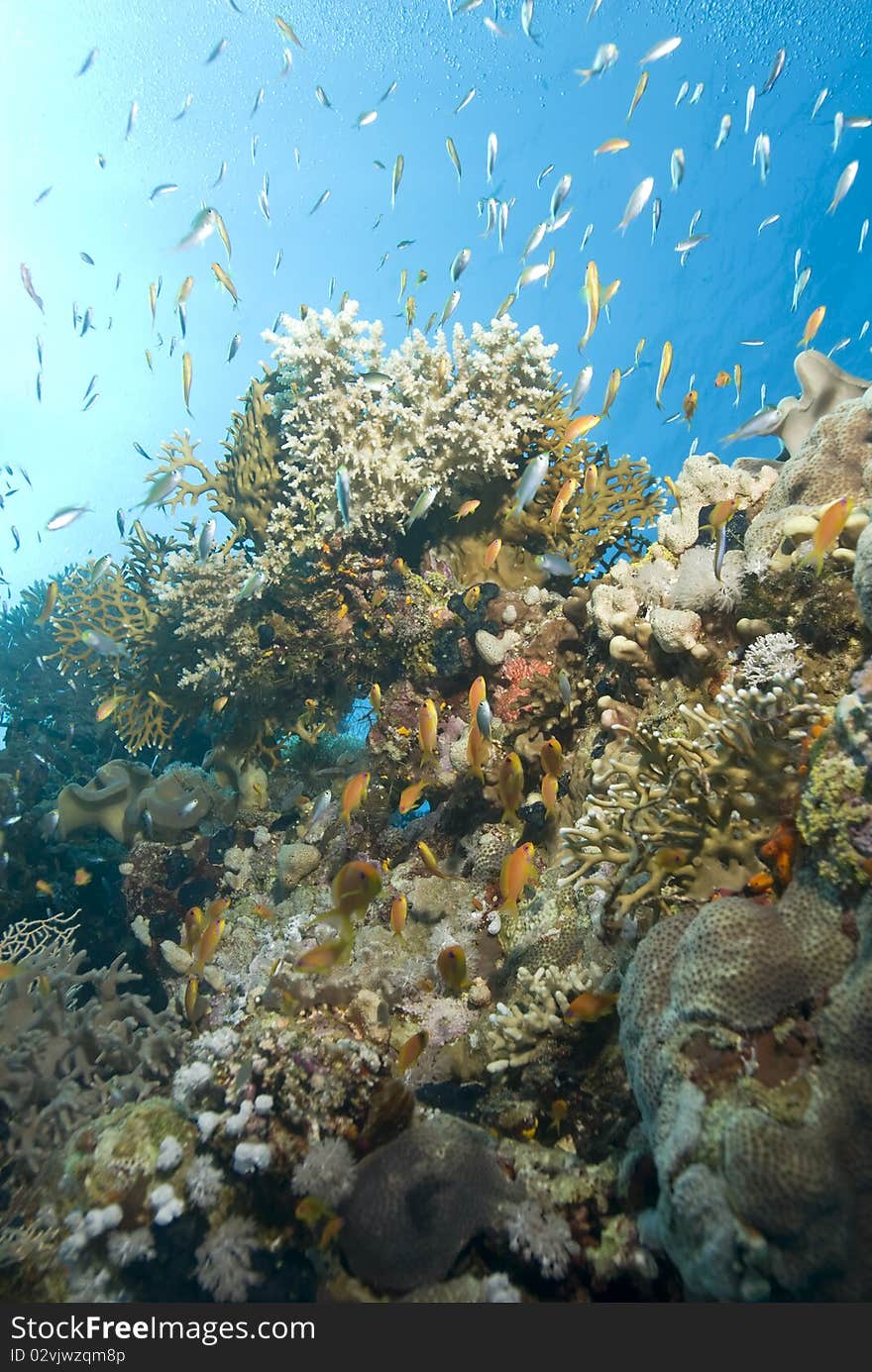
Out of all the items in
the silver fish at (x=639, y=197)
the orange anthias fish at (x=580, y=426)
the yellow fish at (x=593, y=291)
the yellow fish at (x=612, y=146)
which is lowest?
the orange anthias fish at (x=580, y=426)

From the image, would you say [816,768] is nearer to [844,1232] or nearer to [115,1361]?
[844,1232]

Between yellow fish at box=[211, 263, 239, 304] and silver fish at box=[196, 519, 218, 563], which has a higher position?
yellow fish at box=[211, 263, 239, 304]

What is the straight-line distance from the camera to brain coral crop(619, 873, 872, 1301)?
2.15 metres

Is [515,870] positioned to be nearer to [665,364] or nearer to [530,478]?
[530,478]

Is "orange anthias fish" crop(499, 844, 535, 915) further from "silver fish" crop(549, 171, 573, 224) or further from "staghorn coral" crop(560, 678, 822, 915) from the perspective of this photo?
"silver fish" crop(549, 171, 573, 224)

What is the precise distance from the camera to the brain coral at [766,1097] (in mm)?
2154

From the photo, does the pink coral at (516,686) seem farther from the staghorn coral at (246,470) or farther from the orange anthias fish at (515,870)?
the staghorn coral at (246,470)

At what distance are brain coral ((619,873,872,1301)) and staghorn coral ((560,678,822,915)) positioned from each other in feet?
1.63

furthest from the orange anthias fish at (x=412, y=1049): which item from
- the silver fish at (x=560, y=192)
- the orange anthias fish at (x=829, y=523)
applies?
the silver fish at (x=560, y=192)

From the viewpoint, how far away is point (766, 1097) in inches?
93.0

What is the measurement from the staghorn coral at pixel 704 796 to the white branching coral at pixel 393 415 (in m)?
4.32

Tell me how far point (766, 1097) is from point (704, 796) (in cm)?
138

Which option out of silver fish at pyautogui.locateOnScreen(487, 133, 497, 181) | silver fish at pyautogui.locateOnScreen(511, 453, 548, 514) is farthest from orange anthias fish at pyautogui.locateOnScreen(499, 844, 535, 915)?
silver fish at pyautogui.locateOnScreen(487, 133, 497, 181)

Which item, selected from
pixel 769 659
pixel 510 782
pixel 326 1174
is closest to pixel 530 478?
pixel 769 659
